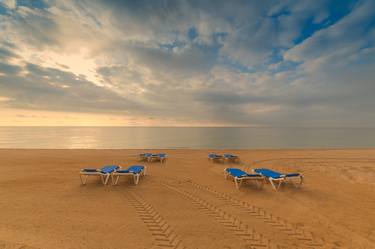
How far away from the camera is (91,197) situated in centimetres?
651

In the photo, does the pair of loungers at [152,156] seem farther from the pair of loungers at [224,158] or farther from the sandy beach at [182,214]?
the sandy beach at [182,214]

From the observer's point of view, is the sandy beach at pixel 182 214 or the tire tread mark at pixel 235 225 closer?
the tire tread mark at pixel 235 225

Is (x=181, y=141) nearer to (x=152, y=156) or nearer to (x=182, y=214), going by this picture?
(x=152, y=156)

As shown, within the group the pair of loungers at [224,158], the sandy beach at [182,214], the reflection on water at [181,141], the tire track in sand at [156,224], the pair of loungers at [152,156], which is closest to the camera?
the tire track in sand at [156,224]

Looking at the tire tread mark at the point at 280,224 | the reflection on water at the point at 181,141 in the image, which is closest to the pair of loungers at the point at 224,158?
the tire tread mark at the point at 280,224

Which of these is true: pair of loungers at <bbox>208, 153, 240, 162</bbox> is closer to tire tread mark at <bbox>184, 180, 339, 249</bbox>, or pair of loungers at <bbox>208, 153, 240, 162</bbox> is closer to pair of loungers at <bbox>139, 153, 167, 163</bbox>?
pair of loungers at <bbox>139, 153, 167, 163</bbox>

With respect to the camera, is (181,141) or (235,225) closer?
(235,225)

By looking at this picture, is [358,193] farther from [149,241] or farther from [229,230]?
[149,241]

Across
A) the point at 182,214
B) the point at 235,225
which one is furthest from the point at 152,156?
the point at 235,225

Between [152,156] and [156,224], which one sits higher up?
[152,156]

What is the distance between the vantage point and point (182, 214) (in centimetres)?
532

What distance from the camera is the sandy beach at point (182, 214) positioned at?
4090 mm

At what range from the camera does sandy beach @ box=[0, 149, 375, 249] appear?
13.4 ft

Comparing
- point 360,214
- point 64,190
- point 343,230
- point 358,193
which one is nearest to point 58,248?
point 64,190
